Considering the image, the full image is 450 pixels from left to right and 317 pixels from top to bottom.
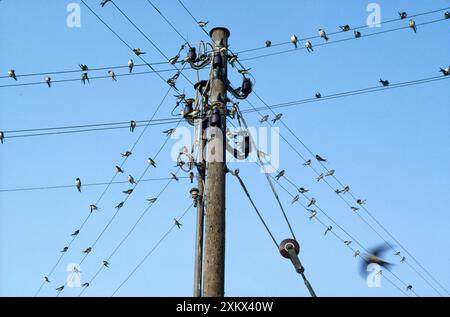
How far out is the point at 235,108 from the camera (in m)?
11.1

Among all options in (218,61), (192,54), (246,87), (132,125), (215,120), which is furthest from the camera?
(132,125)

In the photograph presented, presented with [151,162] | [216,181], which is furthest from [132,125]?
[216,181]

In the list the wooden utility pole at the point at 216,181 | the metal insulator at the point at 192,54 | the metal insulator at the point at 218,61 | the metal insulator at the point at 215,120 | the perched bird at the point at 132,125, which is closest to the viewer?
the wooden utility pole at the point at 216,181

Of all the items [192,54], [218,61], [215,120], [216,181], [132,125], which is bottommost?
[216,181]

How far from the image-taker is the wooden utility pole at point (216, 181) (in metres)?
9.06

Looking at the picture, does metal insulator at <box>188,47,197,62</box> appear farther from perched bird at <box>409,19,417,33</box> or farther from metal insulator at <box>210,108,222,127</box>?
perched bird at <box>409,19,417,33</box>

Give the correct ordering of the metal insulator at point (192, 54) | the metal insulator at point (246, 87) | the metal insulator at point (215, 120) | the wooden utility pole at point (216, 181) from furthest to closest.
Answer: the metal insulator at point (192, 54) → the metal insulator at point (246, 87) → the metal insulator at point (215, 120) → the wooden utility pole at point (216, 181)

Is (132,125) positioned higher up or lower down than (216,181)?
higher up

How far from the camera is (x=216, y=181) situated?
32.0ft

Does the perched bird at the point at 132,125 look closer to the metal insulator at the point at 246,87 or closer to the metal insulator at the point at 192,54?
the metal insulator at the point at 192,54

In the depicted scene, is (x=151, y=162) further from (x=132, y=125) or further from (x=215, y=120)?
(x=215, y=120)

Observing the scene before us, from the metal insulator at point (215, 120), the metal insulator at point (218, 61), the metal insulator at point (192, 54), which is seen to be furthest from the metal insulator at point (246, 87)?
the metal insulator at point (215, 120)
